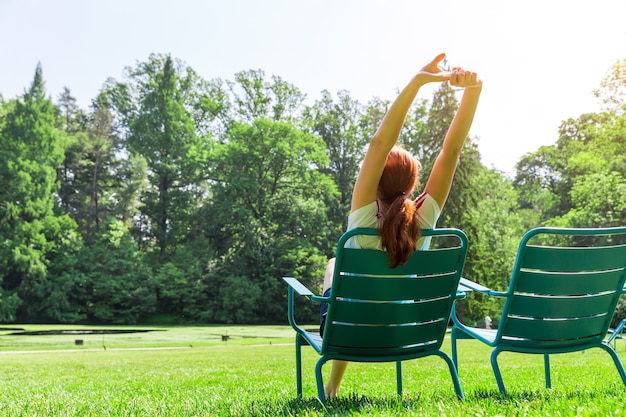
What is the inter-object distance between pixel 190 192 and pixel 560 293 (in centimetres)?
3552

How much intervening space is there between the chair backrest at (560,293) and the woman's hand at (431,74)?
812 millimetres

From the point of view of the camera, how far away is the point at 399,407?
2242mm

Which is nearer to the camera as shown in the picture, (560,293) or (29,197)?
(560,293)

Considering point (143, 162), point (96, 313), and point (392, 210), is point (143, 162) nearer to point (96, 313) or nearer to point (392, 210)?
point (96, 313)

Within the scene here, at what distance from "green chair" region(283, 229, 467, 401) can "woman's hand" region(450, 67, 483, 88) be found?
67 centimetres

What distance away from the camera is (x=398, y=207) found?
2.48 m

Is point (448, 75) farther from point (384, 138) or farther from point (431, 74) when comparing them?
point (384, 138)

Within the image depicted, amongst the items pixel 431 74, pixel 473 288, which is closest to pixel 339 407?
pixel 473 288

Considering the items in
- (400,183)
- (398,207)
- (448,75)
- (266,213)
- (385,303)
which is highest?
(448,75)

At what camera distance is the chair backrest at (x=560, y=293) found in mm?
2725

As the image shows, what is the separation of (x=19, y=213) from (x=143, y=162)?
7367mm

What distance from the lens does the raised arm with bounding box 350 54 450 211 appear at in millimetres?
2447

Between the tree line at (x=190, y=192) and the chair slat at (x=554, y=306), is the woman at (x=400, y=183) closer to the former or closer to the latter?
the chair slat at (x=554, y=306)

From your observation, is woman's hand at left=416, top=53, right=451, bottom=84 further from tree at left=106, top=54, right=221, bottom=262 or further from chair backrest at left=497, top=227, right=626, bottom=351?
tree at left=106, top=54, right=221, bottom=262
